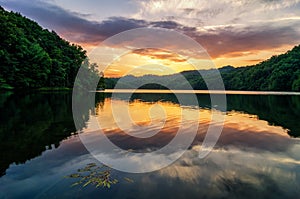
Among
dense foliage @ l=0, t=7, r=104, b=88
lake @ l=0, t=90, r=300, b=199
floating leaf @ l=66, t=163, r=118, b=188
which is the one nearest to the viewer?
lake @ l=0, t=90, r=300, b=199

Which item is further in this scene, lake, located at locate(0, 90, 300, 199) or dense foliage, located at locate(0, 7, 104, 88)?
dense foliage, located at locate(0, 7, 104, 88)

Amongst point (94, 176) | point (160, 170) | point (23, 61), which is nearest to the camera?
point (94, 176)

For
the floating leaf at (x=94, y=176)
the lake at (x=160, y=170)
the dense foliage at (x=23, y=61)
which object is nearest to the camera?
the lake at (x=160, y=170)

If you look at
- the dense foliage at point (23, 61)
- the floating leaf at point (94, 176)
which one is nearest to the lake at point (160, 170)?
the floating leaf at point (94, 176)

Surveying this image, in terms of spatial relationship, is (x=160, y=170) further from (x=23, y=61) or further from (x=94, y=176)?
(x=23, y=61)

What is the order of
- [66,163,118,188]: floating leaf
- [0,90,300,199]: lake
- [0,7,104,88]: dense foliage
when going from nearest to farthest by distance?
[0,90,300,199]: lake, [66,163,118,188]: floating leaf, [0,7,104,88]: dense foliage

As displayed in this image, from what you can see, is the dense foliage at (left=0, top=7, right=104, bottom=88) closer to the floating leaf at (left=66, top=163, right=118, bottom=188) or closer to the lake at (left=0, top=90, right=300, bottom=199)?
the lake at (left=0, top=90, right=300, bottom=199)

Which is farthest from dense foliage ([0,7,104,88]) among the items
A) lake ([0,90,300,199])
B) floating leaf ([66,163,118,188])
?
floating leaf ([66,163,118,188])

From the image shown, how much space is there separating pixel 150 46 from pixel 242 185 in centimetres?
2859

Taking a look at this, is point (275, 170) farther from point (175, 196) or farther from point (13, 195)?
point (13, 195)

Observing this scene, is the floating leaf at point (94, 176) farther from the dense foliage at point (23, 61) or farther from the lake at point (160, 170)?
the dense foliage at point (23, 61)

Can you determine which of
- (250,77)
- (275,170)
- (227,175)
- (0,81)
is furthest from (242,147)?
(250,77)

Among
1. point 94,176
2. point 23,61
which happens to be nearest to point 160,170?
point 94,176

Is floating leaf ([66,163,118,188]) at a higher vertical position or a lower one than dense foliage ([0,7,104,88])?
lower
